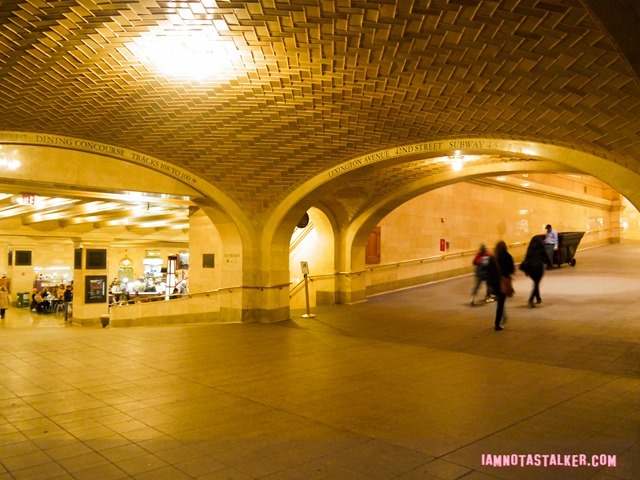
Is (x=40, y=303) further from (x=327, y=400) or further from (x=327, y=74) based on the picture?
(x=327, y=400)

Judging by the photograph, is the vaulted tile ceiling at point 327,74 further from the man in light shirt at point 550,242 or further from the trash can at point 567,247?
the trash can at point 567,247

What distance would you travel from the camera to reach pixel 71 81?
23.6 feet

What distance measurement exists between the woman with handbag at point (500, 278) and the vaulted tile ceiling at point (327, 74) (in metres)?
2.48

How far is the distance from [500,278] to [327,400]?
197 inches

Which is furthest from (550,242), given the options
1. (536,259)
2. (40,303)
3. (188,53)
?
(40,303)

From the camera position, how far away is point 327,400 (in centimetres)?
541

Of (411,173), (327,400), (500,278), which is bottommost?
(327,400)

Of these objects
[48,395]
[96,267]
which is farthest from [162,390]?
[96,267]

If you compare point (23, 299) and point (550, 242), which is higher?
point (550, 242)

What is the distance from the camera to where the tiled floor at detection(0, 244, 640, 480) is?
3775mm

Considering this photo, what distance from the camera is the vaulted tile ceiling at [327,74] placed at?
521 cm

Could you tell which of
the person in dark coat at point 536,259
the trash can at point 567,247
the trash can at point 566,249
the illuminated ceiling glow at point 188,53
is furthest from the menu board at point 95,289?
the trash can at point 567,247

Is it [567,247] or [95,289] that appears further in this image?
[95,289]

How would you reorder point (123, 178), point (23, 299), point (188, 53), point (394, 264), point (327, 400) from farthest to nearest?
point (23, 299) → point (394, 264) → point (123, 178) → point (188, 53) → point (327, 400)
